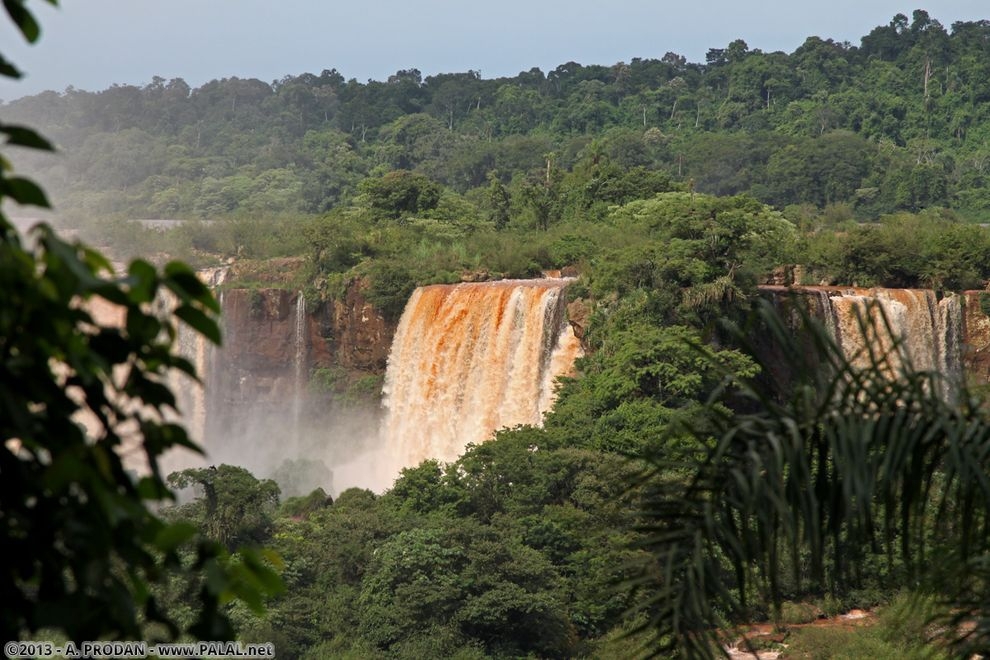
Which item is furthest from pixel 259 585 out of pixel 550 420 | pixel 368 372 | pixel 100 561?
pixel 368 372

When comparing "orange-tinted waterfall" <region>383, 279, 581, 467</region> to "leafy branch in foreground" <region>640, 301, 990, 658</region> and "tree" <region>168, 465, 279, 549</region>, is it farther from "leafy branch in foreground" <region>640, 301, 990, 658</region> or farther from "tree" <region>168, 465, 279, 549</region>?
"leafy branch in foreground" <region>640, 301, 990, 658</region>

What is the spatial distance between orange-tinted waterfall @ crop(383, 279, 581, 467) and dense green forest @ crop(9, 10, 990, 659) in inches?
27.0

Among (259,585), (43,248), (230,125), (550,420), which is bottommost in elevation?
(550,420)

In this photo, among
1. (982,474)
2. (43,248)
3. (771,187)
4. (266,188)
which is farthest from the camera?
(266,188)

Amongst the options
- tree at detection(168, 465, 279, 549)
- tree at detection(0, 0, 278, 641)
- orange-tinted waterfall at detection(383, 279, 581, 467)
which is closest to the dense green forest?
tree at detection(168, 465, 279, 549)

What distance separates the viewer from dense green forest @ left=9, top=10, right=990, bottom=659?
16312mm

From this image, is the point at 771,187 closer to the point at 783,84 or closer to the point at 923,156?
the point at 923,156

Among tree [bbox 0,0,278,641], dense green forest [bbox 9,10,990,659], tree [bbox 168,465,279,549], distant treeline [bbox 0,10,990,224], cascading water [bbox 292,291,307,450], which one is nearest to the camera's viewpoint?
tree [bbox 0,0,278,641]

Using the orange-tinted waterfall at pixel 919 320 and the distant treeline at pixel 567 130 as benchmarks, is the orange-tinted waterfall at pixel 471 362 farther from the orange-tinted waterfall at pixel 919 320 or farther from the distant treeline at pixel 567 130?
the distant treeline at pixel 567 130

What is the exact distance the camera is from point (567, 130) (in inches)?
2413

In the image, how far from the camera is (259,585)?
2.49m

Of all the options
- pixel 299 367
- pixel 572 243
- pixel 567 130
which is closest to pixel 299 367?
pixel 299 367

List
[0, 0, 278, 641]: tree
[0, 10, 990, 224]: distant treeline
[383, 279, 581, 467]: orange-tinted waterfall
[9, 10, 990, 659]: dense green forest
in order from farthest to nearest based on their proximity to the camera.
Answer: [0, 10, 990, 224]: distant treeline → [383, 279, 581, 467]: orange-tinted waterfall → [9, 10, 990, 659]: dense green forest → [0, 0, 278, 641]: tree

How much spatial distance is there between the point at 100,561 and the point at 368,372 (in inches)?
1025
